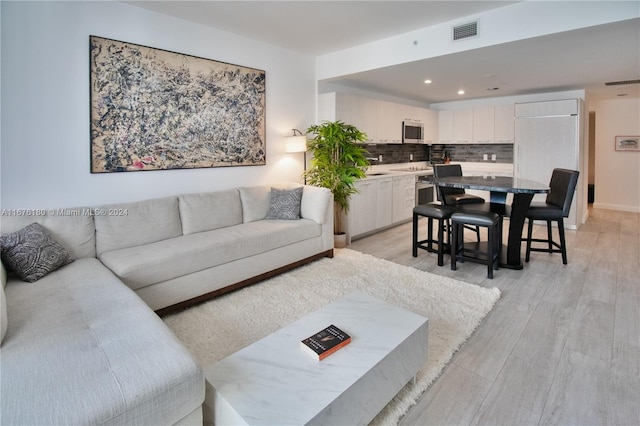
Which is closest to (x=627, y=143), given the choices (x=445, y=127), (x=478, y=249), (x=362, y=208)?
(x=445, y=127)

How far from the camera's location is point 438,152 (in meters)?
7.84

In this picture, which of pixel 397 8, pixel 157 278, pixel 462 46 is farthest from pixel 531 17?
pixel 157 278

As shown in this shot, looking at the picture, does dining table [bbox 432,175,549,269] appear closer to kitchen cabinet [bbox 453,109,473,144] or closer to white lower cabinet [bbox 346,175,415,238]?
white lower cabinet [bbox 346,175,415,238]

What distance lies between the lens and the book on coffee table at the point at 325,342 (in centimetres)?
162

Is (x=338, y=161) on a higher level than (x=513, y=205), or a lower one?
higher

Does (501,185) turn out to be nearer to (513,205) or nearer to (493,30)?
(513,205)

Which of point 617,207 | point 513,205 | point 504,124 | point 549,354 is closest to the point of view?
point 549,354

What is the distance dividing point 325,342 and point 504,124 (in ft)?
20.9

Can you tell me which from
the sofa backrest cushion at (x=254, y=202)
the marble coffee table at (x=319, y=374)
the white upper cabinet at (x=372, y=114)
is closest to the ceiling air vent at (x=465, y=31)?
the white upper cabinet at (x=372, y=114)

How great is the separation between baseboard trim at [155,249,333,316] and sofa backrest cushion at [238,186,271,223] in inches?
27.3

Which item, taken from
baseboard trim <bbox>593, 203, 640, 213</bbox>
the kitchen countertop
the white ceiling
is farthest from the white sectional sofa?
baseboard trim <bbox>593, 203, 640, 213</bbox>

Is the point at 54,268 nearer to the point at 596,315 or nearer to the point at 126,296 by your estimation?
the point at 126,296

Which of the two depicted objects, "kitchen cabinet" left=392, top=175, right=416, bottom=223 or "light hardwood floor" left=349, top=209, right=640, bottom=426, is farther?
"kitchen cabinet" left=392, top=175, right=416, bottom=223

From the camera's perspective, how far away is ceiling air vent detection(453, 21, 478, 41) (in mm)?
3526
